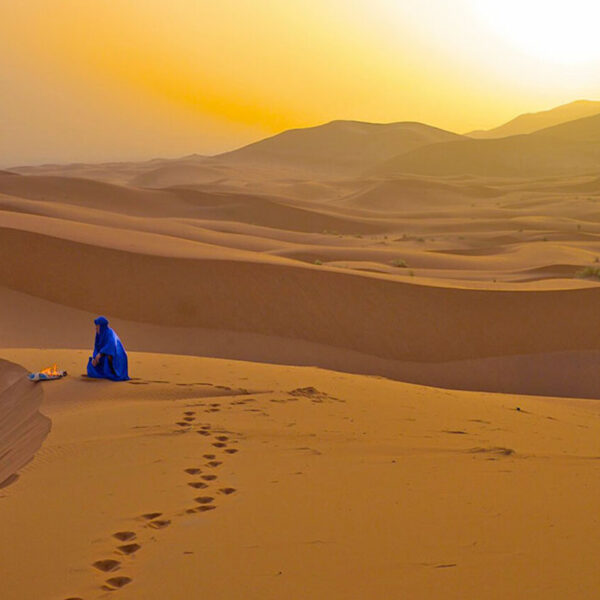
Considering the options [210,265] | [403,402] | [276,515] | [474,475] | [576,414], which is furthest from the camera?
[210,265]

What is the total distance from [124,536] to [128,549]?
0.20 meters

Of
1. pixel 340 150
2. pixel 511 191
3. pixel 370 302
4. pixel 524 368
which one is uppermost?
pixel 340 150

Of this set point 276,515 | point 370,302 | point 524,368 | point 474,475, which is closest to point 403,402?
point 474,475

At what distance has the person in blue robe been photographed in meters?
8.62

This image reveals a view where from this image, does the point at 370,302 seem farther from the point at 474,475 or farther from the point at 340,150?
the point at 340,150

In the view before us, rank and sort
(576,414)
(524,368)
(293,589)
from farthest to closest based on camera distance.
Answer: (524,368)
(576,414)
(293,589)

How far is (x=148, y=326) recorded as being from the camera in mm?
15586

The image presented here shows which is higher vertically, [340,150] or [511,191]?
[340,150]

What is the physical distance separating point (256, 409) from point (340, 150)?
142012 mm

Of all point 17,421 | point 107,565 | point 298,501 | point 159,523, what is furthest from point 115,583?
point 17,421

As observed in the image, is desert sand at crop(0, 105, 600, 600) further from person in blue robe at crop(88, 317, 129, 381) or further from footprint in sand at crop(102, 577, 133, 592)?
person in blue robe at crop(88, 317, 129, 381)

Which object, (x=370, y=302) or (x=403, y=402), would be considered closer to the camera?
(x=403, y=402)

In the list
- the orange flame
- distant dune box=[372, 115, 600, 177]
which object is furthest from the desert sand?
distant dune box=[372, 115, 600, 177]

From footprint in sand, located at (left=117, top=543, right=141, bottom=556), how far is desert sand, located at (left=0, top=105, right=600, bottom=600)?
19mm
